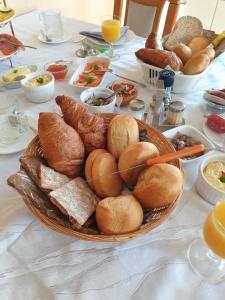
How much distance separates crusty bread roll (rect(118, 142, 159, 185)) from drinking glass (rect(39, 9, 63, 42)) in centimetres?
87

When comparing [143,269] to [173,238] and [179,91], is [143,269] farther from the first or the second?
[179,91]

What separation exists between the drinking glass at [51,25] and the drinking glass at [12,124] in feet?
1.78

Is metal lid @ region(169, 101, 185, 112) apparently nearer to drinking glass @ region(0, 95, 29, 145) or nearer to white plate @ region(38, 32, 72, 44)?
drinking glass @ region(0, 95, 29, 145)

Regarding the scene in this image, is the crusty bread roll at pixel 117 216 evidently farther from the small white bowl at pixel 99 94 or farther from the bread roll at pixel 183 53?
the bread roll at pixel 183 53

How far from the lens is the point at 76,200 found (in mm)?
518

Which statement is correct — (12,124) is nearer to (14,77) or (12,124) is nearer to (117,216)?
(14,77)

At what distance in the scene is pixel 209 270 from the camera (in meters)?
0.50

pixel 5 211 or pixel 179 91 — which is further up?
pixel 179 91

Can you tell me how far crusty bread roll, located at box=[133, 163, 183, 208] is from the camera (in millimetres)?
495

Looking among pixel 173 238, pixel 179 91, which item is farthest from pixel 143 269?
pixel 179 91

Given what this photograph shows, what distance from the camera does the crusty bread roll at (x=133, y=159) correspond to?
0.55m

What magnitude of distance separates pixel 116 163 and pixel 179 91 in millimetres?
481

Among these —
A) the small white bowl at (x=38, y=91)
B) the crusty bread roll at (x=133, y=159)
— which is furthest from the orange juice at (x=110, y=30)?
the crusty bread roll at (x=133, y=159)

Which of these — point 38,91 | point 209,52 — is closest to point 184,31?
point 209,52
